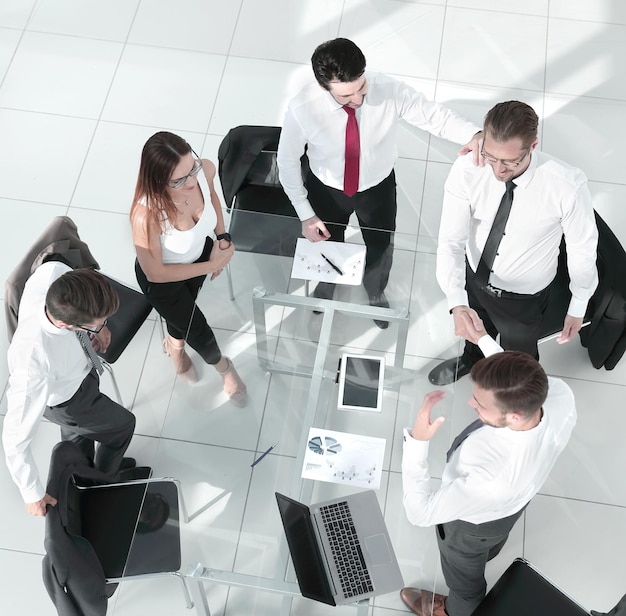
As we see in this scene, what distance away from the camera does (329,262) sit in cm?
331

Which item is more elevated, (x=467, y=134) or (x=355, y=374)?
(x=467, y=134)

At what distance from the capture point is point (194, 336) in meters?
3.17

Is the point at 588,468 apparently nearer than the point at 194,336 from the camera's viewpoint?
No

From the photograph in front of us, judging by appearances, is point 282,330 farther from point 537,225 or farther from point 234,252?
point 537,225

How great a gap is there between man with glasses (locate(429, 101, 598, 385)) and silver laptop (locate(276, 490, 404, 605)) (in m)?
0.62

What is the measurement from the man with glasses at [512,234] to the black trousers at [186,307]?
93 cm

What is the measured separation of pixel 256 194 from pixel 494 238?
1300mm

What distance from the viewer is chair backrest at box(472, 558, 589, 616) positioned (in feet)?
8.90

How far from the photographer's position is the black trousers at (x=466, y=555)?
2574mm

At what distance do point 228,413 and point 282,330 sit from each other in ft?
1.50

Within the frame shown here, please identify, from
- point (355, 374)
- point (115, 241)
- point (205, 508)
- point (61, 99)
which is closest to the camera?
point (205, 508)

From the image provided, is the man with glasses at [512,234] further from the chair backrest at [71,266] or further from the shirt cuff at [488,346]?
the chair backrest at [71,266]

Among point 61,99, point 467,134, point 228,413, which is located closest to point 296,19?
point 61,99

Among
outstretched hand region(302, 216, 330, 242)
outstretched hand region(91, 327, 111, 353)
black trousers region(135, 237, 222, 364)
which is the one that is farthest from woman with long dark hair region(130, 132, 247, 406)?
outstretched hand region(302, 216, 330, 242)
